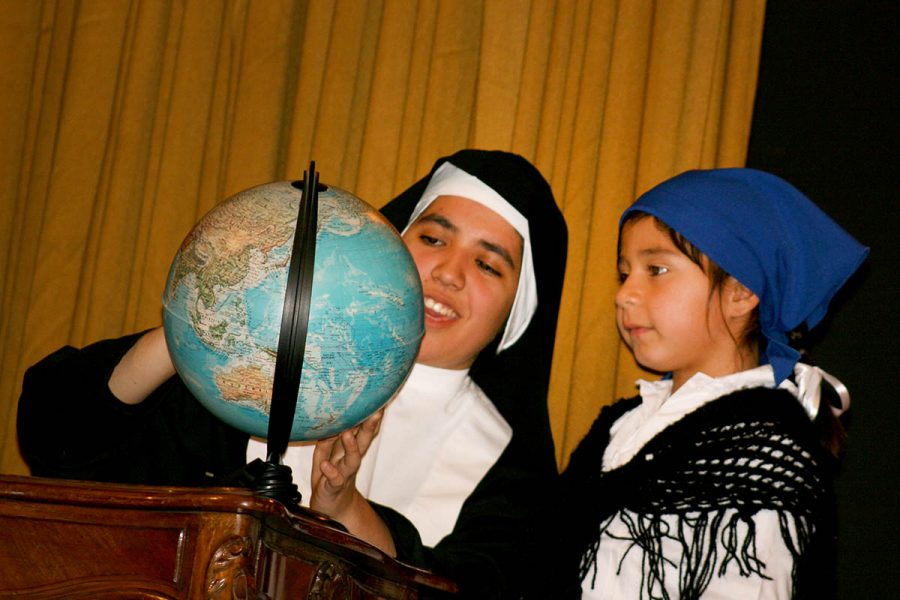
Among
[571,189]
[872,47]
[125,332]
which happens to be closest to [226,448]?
[125,332]

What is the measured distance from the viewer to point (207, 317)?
154 centimetres

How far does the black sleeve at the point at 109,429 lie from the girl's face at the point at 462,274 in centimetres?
58

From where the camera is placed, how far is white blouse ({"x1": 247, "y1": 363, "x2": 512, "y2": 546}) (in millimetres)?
2434

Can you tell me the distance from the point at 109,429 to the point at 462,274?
0.93m

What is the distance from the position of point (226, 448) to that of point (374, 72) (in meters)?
1.48

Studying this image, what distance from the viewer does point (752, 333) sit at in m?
2.24

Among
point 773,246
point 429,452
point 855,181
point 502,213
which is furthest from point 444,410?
point 855,181

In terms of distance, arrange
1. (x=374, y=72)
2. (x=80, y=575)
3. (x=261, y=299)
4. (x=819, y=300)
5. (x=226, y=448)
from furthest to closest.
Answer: (x=374, y=72) → (x=226, y=448) → (x=819, y=300) → (x=261, y=299) → (x=80, y=575)

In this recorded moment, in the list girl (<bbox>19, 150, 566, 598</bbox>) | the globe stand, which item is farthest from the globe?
girl (<bbox>19, 150, 566, 598</bbox>)

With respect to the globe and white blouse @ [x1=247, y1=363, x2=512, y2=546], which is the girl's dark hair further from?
the globe

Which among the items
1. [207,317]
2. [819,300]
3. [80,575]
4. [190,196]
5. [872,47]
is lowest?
[80,575]

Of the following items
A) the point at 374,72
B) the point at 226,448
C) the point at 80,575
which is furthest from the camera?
the point at 374,72

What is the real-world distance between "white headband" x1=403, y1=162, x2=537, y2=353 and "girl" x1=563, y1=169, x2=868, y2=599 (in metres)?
0.33

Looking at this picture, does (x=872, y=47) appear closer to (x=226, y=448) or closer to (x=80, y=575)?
(x=226, y=448)
